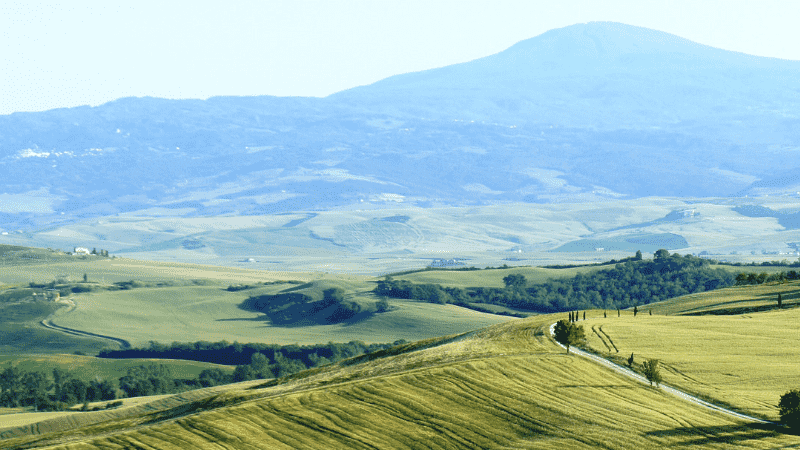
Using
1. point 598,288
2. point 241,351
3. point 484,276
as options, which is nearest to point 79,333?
point 241,351

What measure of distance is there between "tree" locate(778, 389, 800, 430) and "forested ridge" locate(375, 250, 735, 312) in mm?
108338

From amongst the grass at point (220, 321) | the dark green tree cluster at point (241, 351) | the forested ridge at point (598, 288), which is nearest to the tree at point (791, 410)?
the dark green tree cluster at point (241, 351)

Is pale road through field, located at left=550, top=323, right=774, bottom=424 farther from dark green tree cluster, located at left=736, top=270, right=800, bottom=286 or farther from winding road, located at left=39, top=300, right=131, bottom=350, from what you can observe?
winding road, located at left=39, top=300, right=131, bottom=350

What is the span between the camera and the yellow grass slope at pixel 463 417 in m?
39.8

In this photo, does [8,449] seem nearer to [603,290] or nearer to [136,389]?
[136,389]

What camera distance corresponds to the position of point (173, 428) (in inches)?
1640

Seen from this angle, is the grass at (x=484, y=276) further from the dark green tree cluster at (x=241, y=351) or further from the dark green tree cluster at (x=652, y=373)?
the dark green tree cluster at (x=652, y=373)

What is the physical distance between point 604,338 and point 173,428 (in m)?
23.3

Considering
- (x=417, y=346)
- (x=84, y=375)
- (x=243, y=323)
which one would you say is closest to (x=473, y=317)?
(x=243, y=323)

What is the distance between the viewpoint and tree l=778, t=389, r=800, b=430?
39.6 metres

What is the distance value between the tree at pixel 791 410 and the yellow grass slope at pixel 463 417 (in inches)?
29.4

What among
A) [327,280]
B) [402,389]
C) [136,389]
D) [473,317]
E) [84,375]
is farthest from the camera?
[327,280]

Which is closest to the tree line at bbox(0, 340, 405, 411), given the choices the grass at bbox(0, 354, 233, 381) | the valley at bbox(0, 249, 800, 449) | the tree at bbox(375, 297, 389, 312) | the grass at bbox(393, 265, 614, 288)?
the grass at bbox(0, 354, 233, 381)

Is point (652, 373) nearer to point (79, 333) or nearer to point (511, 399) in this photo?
point (511, 399)
